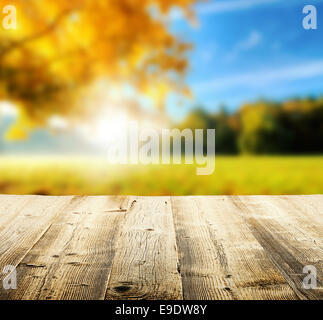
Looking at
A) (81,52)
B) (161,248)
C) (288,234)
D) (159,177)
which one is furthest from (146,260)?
(81,52)

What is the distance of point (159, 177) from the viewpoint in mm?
2350

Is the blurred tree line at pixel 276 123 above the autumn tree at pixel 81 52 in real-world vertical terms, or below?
below

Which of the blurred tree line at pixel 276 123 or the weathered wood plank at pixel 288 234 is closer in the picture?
the weathered wood plank at pixel 288 234

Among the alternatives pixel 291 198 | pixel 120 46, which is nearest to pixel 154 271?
pixel 291 198

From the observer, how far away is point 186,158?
96.3 inches

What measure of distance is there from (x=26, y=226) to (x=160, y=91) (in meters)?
1.44

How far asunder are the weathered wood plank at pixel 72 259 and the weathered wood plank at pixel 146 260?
0.03 meters

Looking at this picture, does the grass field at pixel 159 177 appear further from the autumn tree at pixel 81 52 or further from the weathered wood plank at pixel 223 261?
the weathered wood plank at pixel 223 261

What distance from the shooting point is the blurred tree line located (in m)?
2.38

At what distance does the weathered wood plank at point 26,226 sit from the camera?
0.89 meters

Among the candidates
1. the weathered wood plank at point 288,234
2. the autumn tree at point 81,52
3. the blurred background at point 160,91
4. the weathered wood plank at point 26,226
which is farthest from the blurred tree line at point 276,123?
the weathered wood plank at point 26,226

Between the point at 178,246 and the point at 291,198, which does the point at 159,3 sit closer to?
the point at 291,198

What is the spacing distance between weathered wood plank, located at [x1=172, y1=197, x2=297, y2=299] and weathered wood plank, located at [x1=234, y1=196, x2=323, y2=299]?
3 centimetres
